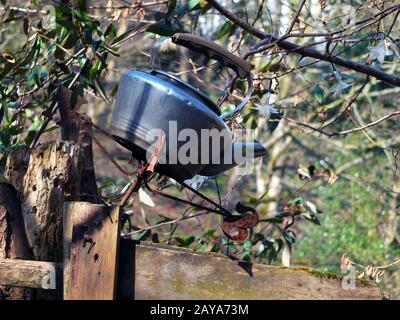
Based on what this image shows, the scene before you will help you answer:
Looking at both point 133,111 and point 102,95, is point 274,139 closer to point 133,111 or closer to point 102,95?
point 102,95

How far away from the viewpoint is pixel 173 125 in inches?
76.4

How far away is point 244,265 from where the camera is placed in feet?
6.58

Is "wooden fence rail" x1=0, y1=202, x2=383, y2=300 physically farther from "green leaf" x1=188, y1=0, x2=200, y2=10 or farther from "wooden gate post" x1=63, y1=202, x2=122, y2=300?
"green leaf" x1=188, y1=0, x2=200, y2=10

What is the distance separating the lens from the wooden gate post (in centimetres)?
204

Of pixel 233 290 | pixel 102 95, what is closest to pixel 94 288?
pixel 233 290

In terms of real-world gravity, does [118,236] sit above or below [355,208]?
below

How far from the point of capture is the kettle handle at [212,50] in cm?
222

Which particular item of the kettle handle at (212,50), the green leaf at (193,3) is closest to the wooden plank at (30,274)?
the kettle handle at (212,50)

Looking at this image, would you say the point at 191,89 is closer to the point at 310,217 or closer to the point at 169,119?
the point at 169,119

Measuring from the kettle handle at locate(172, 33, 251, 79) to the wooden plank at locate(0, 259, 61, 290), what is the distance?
82 cm

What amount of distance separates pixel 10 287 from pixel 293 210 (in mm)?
1939

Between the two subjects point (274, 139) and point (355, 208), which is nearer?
point (355, 208)

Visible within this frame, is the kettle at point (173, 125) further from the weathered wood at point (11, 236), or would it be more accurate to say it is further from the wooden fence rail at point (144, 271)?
the weathered wood at point (11, 236)
